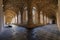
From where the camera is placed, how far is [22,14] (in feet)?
92.1

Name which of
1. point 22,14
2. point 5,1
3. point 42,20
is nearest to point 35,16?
point 42,20

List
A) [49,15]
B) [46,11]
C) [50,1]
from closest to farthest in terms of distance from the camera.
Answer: [50,1], [46,11], [49,15]

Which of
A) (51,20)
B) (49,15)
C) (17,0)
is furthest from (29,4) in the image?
(51,20)

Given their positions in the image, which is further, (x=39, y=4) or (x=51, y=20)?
(x=51, y=20)

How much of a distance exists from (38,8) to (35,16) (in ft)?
16.2

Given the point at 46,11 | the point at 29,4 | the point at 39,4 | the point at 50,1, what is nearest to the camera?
the point at 29,4

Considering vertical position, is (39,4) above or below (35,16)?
above

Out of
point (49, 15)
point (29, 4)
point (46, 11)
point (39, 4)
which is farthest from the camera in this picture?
point (49, 15)

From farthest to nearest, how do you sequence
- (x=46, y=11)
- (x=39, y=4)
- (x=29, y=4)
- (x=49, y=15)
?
1. (x=49, y=15)
2. (x=46, y=11)
3. (x=39, y=4)
4. (x=29, y=4)

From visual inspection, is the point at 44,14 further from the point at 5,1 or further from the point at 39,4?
the point at 5,1

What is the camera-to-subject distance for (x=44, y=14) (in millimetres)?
31578

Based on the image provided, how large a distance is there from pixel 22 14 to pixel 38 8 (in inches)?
154

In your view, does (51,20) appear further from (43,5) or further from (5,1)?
(5,1)

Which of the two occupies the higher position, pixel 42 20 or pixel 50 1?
pixel 50 1
